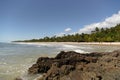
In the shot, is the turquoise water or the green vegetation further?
the green vegetation

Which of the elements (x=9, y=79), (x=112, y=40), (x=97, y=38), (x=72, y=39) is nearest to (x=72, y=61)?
(x=9, y=79)

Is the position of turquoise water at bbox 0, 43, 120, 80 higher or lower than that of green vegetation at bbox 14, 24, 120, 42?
lower

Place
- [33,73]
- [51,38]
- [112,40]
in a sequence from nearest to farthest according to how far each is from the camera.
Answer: [33,73] → [112,40] → [51,38]

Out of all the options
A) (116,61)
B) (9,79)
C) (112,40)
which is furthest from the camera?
(112,40)

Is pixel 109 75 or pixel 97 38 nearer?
pixel 109 75

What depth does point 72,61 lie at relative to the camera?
1291 centimetres

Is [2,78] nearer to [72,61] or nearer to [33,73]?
[33,73]

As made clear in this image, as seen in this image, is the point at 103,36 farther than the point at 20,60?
Yes

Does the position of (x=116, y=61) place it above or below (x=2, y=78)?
above

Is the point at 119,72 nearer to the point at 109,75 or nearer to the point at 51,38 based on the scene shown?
the point at 109,75

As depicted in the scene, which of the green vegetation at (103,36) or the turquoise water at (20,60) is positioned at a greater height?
the green vegetation at (103,36)

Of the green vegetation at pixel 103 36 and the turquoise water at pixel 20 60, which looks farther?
the green vegetation at pixel 103 36

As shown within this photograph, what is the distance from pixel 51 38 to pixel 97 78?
6194 inches

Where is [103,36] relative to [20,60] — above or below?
above
